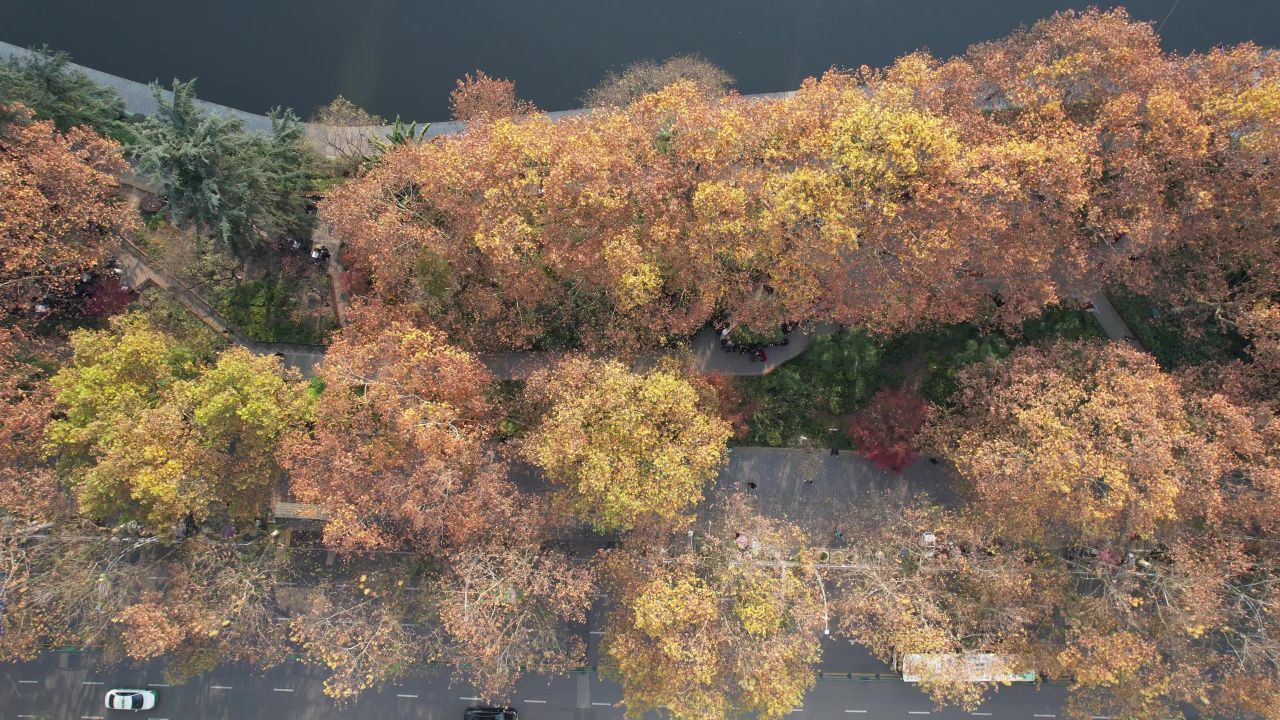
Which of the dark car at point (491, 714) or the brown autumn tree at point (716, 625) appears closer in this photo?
the brown autumn tree at point (716, 625)

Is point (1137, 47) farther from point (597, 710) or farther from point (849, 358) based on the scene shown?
point (597, 710)

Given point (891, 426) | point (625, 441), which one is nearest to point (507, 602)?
point (625, 441)

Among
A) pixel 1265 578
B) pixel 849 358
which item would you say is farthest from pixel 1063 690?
pixel 849 358

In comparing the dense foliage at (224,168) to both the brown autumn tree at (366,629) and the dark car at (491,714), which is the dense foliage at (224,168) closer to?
the brown autumn tree at (366,629)

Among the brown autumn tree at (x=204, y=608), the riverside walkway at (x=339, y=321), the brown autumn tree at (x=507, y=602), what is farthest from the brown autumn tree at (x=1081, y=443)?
the brown autumn tree at (x=204, y=608)

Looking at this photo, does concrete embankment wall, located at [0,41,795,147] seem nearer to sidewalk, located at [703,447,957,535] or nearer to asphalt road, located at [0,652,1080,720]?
sidewalk, located at [703,447,957,535]
